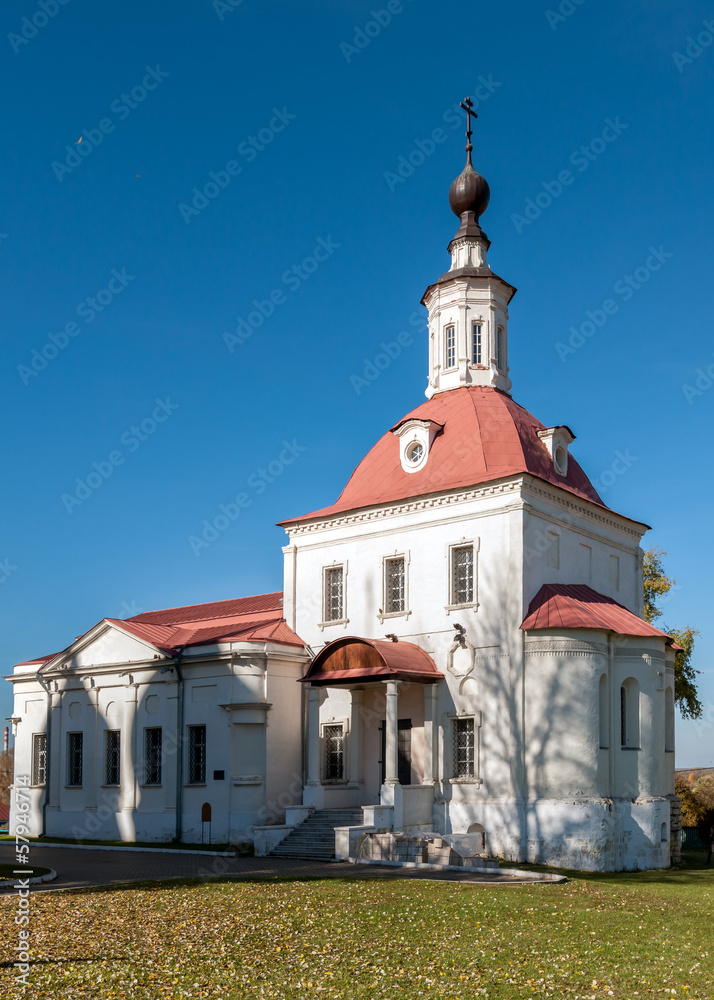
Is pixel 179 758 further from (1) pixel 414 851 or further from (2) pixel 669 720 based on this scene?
(2) pixel 669 720

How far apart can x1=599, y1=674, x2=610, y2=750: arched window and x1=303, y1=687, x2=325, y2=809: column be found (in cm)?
701

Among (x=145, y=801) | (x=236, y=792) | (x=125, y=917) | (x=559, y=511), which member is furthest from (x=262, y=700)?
(x=125, y=917)

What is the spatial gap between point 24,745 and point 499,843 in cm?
1691

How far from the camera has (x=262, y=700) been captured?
2630 centimetres

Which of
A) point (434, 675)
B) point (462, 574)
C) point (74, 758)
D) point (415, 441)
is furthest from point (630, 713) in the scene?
point (74, 758)

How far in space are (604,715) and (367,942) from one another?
13228 mm

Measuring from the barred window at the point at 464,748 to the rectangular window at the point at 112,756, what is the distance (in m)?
10.3

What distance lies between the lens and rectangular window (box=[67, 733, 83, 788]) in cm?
3048

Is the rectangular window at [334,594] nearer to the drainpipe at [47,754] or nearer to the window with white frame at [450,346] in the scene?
the window with white frame at [450,346]

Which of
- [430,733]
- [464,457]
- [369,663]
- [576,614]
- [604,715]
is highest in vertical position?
[464,457]

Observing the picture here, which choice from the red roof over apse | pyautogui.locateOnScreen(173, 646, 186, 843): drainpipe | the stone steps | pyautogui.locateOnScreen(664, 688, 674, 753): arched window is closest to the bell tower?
the red roof over apse

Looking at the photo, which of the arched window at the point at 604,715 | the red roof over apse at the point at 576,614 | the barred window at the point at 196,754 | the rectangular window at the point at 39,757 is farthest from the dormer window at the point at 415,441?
the rectangular window at the point at 39,757

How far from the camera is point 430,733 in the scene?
24.8 m

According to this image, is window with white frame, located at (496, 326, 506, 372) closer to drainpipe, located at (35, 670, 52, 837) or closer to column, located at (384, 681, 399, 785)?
column, located at (384, 681, 399, 785)
